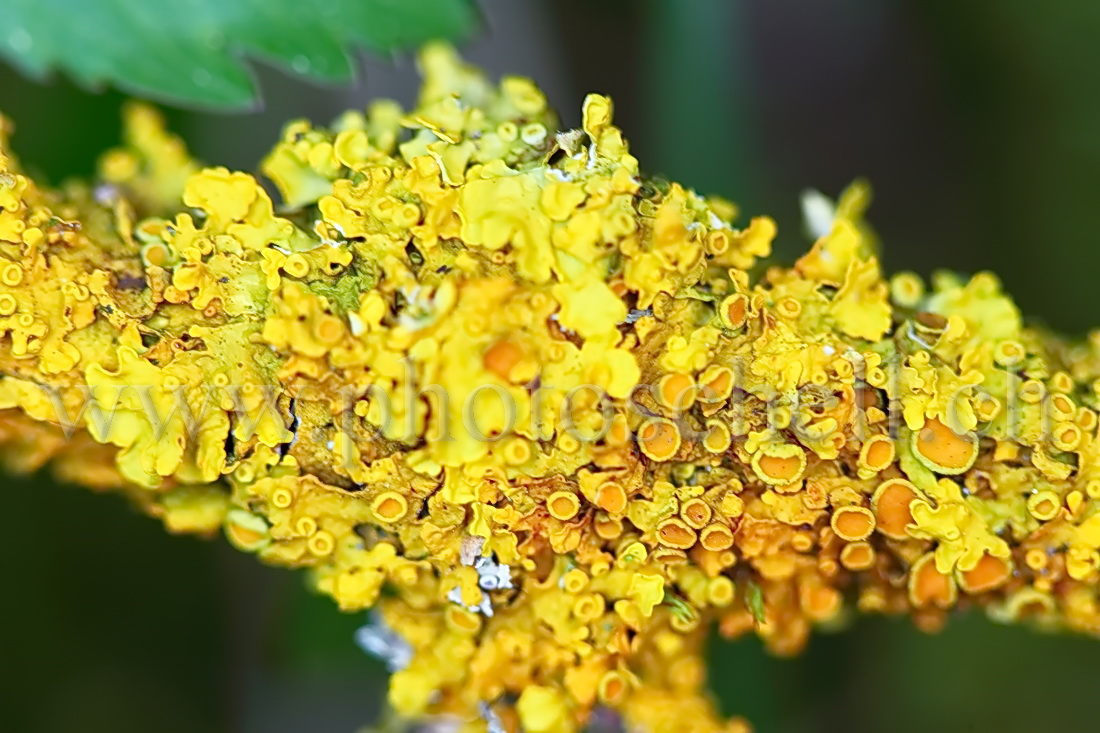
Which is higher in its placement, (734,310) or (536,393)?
(734,310)

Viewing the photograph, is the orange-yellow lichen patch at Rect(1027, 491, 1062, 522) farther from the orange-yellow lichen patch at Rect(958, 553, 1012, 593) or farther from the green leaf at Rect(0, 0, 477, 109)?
the green leaf at Rect(0, 0, 477, 109)

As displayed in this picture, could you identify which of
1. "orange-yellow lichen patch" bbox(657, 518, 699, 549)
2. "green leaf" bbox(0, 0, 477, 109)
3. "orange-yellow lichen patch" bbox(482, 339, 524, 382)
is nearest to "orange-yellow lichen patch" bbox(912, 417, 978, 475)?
"orange-yellow lichen patch" bbox(657, 518, 699, 549)

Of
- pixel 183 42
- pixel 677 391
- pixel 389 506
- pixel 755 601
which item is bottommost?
pixel 389 506

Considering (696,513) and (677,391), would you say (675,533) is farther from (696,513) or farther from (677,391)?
(677,391)

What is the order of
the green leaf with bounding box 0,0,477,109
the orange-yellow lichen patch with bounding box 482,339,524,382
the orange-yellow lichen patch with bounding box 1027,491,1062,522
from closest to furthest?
the orange-yellow lichen patch with bounding box 482,339,524,382 → the orange-yellow lichen patch with bounding box 1027,491,1062,522 → the green leaf with bounding box 0,0,477,109

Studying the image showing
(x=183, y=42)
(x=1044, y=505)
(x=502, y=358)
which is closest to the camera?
(x=502, y=358)

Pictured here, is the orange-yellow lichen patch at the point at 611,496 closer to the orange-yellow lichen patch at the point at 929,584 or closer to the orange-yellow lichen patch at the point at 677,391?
the orange-yellow lichen patch at the point at 677,391

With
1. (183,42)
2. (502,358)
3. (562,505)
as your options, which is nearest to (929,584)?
(562,505)
